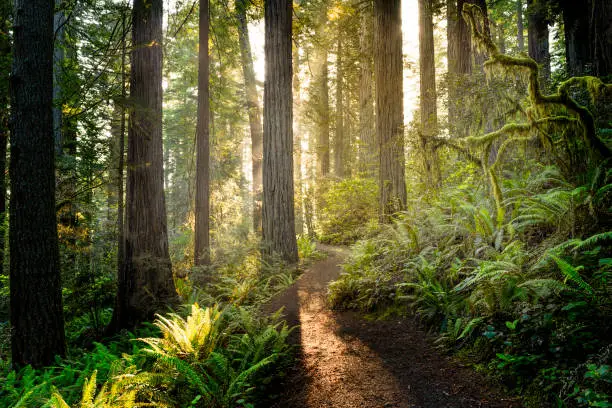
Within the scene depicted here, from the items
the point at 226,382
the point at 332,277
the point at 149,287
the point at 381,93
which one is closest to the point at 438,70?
the point at 381,93

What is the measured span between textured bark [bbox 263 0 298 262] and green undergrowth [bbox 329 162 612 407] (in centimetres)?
317

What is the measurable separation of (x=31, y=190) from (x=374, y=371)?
548 cm

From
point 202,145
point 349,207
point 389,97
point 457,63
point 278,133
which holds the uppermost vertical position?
point 457,63

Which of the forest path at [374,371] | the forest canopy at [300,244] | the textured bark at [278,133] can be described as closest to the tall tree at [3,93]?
the forest canopy at [300,244]

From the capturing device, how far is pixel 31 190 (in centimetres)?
511

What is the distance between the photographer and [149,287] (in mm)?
7195

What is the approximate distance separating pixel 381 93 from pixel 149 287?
701cm

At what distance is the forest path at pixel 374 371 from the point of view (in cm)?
282

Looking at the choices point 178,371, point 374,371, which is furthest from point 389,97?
point 178,371

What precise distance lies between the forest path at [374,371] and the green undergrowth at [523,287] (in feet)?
0.74

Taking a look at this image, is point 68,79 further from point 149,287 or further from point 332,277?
point 332,277

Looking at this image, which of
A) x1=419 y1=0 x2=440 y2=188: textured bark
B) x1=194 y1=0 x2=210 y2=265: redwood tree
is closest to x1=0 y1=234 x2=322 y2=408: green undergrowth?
x1=194 y1=0 x2=210 y2=265: redwood tree

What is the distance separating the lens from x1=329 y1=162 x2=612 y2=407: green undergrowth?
2.48m

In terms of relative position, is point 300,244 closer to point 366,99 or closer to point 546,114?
point 366,99
